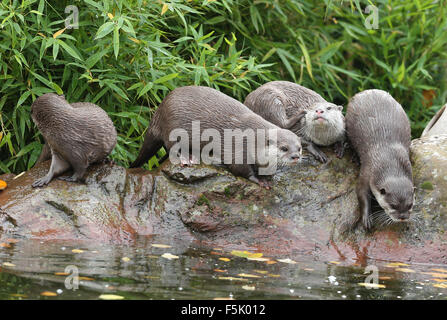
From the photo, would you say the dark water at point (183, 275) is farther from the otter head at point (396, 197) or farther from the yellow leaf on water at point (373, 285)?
the otter head at point (396, 197)

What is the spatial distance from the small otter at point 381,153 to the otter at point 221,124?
1.40ft

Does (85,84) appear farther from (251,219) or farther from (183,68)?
(251,219)

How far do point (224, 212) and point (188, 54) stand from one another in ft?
5.88

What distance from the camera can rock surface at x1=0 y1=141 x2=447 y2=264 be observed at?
380 cm

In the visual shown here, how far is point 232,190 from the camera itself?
4.00 metres

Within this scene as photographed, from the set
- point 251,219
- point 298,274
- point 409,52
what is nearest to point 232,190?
A: point 251,219

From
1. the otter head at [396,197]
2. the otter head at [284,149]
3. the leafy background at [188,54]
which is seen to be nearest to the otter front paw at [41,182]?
the leafy background at [188,54]

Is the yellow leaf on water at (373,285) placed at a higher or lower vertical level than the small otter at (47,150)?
lower

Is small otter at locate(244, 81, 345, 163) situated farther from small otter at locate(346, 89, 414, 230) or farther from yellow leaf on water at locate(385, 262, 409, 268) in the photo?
yellow leaf on water at locate(385, 262, 409, 268)

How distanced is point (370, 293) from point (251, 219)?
104 cm

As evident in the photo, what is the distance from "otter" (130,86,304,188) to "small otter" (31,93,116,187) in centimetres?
35

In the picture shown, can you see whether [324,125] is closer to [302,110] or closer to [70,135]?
[302,110]

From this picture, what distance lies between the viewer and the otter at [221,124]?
403 cm

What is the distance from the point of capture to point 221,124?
164 inches
